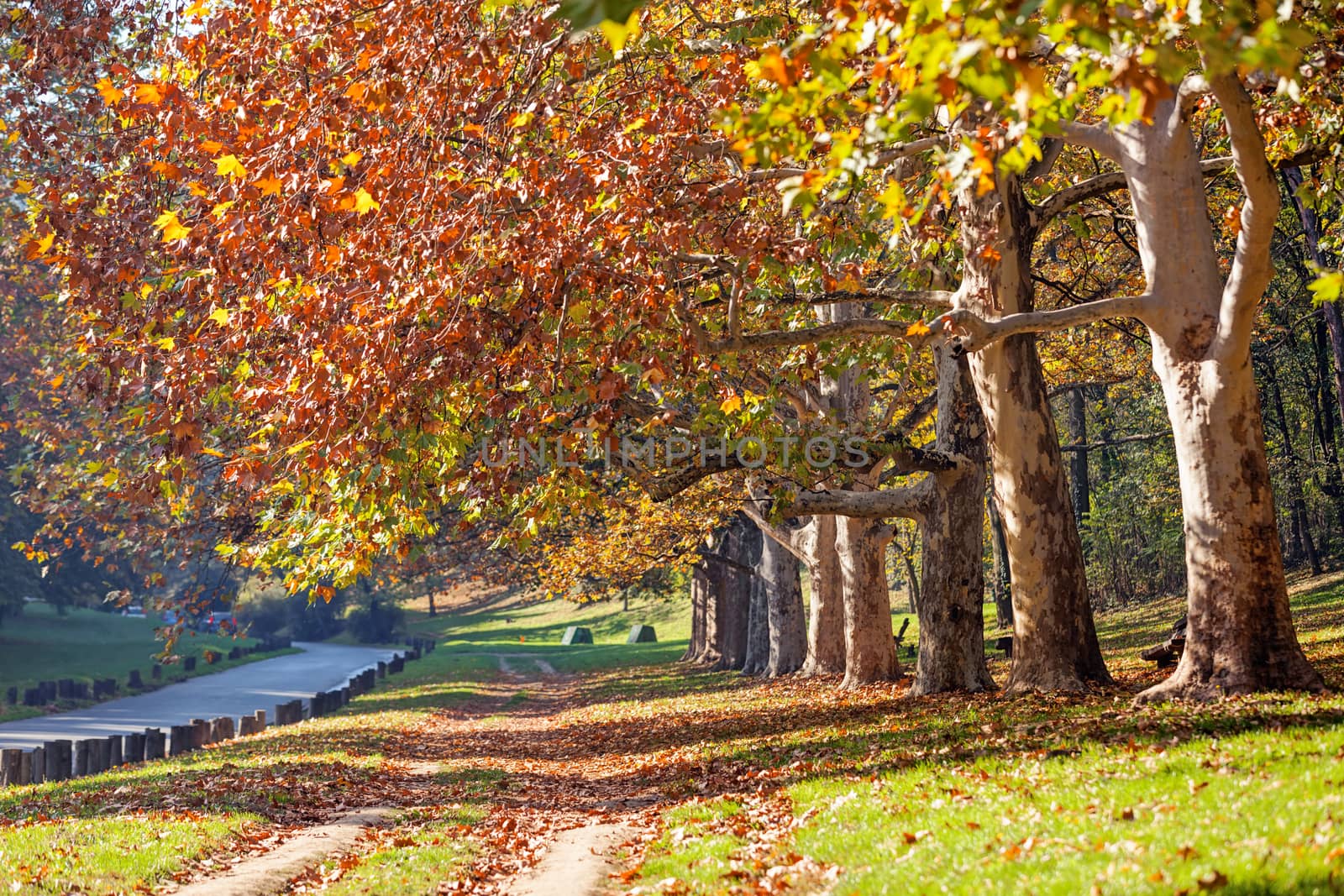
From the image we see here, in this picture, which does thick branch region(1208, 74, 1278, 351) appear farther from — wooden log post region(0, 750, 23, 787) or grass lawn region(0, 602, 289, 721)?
grass lawn region(0, 602, 289, 721)

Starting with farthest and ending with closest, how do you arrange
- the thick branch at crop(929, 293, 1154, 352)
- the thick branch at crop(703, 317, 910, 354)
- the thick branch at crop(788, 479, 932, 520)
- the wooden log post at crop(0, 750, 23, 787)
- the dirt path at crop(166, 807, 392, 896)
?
the wooden log post at crop(0, 750, 23, 787) < the thick branch at crop(788, 479, 932, 520) < the thick branch at crop(703, 317, 910, 354) < the thick branch at crop(929, 293, 1154, 352) < the dirt path at crop(166, 807, 392, 896)

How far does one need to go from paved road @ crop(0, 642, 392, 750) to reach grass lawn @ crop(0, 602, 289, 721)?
54.9 inches

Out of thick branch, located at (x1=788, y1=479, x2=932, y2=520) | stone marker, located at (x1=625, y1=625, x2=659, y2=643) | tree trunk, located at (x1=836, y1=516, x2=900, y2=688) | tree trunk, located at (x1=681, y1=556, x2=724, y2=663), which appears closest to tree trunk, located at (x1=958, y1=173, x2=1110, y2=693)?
thick branch, located at (x1=788, y1=479, x2=932, y2=520)

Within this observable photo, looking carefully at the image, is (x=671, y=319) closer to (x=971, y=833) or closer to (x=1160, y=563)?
(x=971, y=833)

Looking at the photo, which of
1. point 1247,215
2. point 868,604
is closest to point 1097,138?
point 1247,215

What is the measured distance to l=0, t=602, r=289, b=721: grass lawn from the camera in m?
42.3

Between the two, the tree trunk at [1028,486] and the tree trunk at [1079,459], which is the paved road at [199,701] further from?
the tree trunk at [1079,459]

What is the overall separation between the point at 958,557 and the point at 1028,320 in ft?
21.2

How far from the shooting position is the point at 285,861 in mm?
9430

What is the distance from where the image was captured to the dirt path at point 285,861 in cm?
828

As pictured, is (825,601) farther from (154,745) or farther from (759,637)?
(154,745)

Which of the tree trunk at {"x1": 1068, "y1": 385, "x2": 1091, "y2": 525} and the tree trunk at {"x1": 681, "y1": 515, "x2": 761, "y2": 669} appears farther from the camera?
the tree trunk at {"x1": 1068, "y1": 385, "x2": 1091, "y2": 525}

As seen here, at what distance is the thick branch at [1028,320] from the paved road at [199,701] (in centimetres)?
2166

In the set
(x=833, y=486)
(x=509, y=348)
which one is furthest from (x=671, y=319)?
(x=833, y=486)
